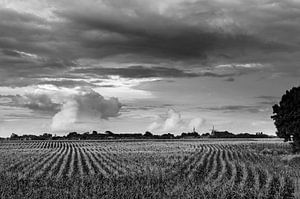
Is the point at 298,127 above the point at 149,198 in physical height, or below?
above

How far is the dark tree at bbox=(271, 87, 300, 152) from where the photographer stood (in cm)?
5912

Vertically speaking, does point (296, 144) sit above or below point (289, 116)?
below

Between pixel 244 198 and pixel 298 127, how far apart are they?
39343mm

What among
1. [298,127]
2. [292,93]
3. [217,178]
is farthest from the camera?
[292,93]

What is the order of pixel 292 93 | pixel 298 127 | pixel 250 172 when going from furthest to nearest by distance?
pixel 292 93 < pixel 298 127 < pixel 250 172

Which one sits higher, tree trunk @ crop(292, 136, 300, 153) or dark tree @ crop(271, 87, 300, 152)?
dark tree @ crop(271, 87, 300, 152)

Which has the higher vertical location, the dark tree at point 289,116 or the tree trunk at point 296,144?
the dark tree at point 289,116

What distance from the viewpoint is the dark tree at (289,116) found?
59125mm

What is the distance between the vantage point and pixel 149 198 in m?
19.8

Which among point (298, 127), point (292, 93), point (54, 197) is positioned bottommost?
point (54, 197)

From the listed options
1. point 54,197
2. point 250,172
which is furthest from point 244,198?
point 250,172

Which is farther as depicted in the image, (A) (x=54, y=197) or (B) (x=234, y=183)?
(B) (x=234, y=183)

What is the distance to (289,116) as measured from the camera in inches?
2378

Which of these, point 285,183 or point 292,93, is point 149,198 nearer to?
point 285,183
